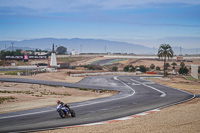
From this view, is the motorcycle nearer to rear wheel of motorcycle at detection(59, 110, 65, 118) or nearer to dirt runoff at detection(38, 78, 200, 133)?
rear wheel of motorcycle at detection(59, 110, 65, 118)

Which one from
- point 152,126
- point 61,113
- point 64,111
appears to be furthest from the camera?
point 64,111

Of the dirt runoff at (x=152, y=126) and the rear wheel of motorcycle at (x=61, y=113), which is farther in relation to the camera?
the rear wheel of motorcycle at (x=61, y=113)

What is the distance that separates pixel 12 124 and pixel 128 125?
794cm

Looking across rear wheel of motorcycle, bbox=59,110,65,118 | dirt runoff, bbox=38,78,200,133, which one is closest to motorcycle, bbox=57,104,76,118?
rear wheel of motorcycle, bbox=59,110,65,118

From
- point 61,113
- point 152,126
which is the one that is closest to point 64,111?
point 61,113

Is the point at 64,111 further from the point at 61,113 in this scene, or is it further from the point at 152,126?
the point at 152,126

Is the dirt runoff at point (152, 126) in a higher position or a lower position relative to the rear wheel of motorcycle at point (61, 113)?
lower

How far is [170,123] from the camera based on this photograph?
2034 centimetres

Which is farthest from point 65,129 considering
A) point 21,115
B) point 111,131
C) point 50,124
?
point 21,115

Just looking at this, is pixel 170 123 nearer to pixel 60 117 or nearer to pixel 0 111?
pixel 60 117

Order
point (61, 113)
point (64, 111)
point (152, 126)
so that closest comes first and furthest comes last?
point (152, 126) < point (61, 113) < point (64, 111)

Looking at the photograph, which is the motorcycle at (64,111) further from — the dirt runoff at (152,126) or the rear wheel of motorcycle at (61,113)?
the dirt runoff at (152,126)

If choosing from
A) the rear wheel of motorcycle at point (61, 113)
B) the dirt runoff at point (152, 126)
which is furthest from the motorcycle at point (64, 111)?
the dirt runoff at point (152, 126)

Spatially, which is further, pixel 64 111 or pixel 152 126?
pixel 64 111
